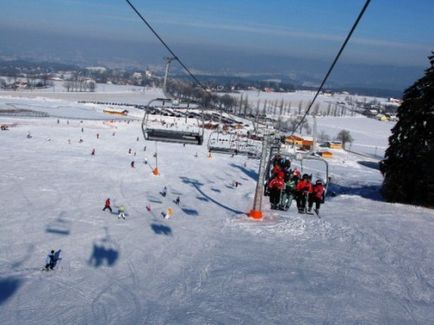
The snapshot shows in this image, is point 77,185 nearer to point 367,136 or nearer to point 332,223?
point 332,223

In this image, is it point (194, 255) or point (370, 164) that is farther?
point (370, 164)

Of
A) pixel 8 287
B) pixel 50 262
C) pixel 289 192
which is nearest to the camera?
pixel 8 287

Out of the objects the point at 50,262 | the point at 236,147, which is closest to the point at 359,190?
the point at 236,147

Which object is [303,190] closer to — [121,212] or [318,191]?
[318,191]

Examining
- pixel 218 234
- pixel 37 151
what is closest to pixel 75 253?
pixel 218 234


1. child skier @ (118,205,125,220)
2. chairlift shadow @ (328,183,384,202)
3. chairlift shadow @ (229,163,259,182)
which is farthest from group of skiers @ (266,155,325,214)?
chairlift shadow @ (229,163,259,182)

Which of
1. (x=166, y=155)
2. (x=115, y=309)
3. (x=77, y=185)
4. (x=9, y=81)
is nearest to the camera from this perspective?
(x=115, y=309)

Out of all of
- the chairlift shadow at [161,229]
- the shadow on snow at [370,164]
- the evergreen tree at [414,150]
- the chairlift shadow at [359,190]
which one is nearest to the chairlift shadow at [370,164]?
the shadow on snow at [370,164]
